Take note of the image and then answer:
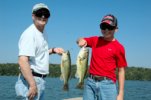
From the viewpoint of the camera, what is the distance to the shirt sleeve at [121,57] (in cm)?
831

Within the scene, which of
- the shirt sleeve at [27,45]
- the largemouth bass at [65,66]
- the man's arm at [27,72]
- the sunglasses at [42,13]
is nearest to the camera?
the man's arm at [27,72]

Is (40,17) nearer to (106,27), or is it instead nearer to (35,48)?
(35,48)

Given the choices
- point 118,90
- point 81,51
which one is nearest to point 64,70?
point 81,51

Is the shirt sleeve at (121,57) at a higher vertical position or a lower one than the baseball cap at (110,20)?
lower

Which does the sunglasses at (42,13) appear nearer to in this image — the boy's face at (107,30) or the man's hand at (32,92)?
the man's hand at (32,92)

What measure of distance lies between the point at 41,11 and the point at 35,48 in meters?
0.70

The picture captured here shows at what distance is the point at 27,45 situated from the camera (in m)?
6.80

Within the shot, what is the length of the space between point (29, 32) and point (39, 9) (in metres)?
0.51

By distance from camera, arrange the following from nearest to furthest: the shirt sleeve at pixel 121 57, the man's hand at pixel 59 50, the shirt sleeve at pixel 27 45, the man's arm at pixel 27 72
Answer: the man's arm at pixel 27 72 < the shirt sleeve at pixel 27 45 < the man's hand at pixel 59 50 < the shirt sleeve at pixel 121 57

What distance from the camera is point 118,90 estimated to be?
8.56m

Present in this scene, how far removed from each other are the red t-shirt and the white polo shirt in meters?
1.37

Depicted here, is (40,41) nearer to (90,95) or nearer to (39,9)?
(39,9)

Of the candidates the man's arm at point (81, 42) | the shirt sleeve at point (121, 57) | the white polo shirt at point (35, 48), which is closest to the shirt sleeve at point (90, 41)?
the man's arm at point (81, 42)

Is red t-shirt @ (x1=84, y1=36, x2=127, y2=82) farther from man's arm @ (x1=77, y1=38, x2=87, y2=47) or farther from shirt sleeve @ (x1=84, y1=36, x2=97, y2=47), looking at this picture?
man's arm @ (x1=77, y1=38, x2=87, y2=47)
